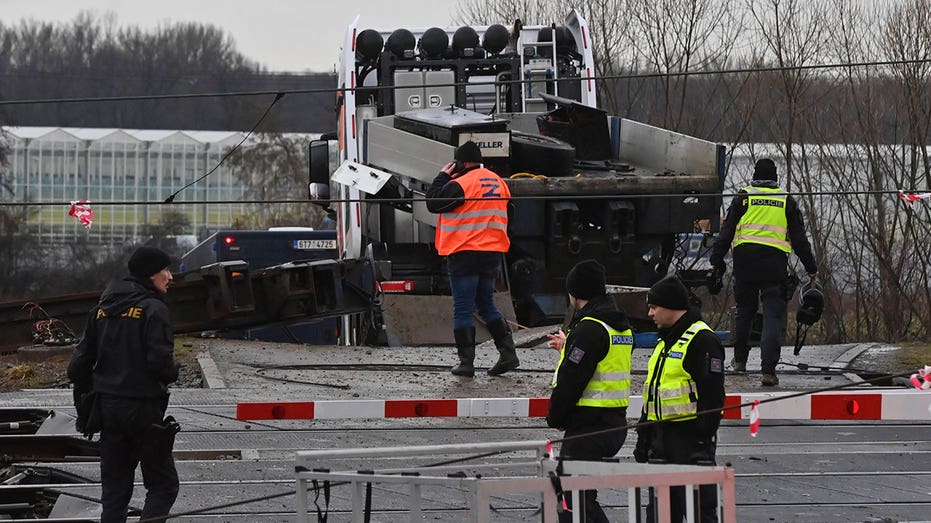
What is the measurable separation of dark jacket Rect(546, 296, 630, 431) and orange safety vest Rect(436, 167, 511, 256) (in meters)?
3.83

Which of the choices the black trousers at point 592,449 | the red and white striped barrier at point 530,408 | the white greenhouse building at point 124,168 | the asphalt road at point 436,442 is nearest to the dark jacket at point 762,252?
the asphalt road at point 436,442

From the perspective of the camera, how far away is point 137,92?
89.0m

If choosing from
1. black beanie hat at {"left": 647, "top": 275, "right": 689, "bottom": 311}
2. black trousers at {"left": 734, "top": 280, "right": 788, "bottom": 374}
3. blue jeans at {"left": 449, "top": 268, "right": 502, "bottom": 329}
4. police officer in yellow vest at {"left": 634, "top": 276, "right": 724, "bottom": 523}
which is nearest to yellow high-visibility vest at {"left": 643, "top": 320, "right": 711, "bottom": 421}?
police officer in yellow vest at {"left": 634, "top": 276, "right": 724, "bottom": 523}

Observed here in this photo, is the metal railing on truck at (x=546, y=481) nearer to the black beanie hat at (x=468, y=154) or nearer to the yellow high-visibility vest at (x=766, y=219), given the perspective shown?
the black beanie hat at (x=468, y=154)

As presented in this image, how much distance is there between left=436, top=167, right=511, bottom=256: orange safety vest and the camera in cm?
1038

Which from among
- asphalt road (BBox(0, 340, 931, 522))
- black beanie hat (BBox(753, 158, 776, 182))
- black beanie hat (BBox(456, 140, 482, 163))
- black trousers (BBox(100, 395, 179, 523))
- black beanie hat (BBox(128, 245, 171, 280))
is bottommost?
asphalt road (BBox(0, 340, 931, 522))

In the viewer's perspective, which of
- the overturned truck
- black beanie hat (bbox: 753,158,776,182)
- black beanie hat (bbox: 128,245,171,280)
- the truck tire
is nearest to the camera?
black beanie hat (bbox: 128,245,171,280)

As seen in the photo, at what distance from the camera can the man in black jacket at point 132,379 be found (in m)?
6.63

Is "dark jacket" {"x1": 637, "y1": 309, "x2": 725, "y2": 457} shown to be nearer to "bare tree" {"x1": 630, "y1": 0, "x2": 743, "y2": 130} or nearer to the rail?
the rail

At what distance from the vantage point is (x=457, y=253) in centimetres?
1044

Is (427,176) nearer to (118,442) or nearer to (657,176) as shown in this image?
(657,176)

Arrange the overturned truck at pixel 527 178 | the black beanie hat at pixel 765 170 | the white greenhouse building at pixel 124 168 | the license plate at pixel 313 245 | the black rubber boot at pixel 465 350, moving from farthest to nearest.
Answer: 1. the white greenhouse building at pixel 124 168
2. the license plate at pixel 313 245
3. the overturned truck at pixel 527 178
4. the black beanie hat at pixel 765 170
5. the black rubber boot at pixel 465 350

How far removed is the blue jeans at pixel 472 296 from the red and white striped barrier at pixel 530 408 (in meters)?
1.97

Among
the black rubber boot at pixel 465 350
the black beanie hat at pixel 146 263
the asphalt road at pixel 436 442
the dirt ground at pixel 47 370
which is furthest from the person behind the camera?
the dirt ground at pixel 47 370
